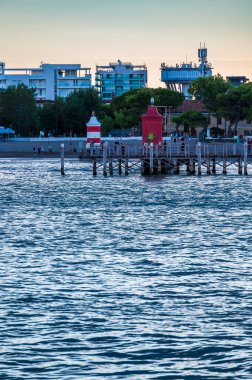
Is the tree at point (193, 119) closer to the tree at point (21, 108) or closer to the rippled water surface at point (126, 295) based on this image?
the tree at point (21, 108)

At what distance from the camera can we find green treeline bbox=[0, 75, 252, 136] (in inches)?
7229

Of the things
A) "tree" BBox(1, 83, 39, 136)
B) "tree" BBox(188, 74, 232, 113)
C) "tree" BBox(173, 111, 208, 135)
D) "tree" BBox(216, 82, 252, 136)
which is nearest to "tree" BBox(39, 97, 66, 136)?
"tree" BBox(1, 83, 39, 136)

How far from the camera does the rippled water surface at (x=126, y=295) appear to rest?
Answer: 850 inches

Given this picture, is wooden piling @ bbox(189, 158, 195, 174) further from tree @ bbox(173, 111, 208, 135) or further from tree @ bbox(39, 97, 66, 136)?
tree @ bbox(39, 97, 66, 136)

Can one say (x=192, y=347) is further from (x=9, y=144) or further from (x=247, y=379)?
(x=9, y=144)

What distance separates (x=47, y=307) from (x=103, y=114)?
172 metres

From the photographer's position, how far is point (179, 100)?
655ft

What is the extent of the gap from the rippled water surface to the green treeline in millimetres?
127190

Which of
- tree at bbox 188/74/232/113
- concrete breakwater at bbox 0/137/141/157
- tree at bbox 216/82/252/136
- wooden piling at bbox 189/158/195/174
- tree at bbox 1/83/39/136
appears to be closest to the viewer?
wooden piling at bbox 189/158/195/174

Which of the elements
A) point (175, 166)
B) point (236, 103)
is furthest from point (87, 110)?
point (175, 166)

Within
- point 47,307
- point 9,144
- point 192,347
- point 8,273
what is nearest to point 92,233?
point 8,273

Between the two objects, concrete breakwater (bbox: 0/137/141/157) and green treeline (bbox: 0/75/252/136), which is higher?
green treeline (bbox: 0/75/252/136)

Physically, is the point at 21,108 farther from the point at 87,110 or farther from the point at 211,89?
→ the point at 211,89

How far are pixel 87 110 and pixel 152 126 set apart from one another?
97.1 m
